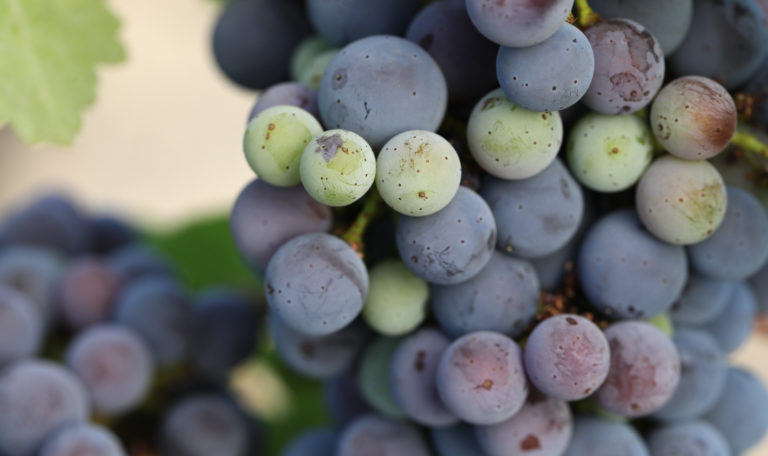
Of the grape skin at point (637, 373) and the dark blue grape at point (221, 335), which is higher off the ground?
the grape skin at point (637, 373)

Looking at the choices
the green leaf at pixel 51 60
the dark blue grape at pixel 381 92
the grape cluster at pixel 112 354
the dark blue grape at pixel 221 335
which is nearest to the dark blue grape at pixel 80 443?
the grape cluster at pixel 112 354

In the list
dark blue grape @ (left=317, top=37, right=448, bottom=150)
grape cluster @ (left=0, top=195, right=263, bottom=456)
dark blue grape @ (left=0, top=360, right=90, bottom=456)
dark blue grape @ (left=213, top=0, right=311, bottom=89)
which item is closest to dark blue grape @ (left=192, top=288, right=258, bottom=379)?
grape cluster @ (left=0, top=195, right=263, bottom=456)

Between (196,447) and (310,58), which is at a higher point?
(310,58)

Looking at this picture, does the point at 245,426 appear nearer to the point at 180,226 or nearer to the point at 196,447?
the point at 196,447

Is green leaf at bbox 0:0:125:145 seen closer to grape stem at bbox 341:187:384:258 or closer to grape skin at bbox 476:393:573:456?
grape stem at bbox 341:187:384:258

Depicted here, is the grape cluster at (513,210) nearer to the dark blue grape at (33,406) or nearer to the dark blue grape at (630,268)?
the dark blue grape at (630,268)

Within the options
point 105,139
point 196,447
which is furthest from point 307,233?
point 105,139
